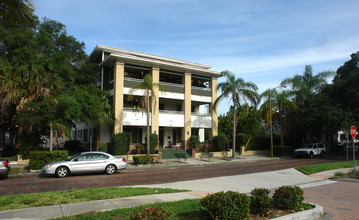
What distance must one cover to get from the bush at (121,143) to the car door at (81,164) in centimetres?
851

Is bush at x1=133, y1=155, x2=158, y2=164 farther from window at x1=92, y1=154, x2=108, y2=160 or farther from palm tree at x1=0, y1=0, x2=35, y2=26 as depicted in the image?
palm tree at x1=0, y1=0, x2=35, y2=26

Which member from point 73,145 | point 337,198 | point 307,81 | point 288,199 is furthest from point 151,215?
point 307,81

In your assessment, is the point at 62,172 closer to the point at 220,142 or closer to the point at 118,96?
the point at 118,96

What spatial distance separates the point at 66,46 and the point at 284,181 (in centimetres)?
2485

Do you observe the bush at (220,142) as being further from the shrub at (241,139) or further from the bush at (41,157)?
the bush at (41,157)

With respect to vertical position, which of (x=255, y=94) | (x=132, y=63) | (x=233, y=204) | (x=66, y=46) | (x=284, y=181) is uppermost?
(x=66, y=46)

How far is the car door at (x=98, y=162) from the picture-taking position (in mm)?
15409

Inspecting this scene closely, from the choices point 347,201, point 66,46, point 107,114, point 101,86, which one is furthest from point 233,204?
point 66,46

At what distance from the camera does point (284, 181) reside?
42.9ft

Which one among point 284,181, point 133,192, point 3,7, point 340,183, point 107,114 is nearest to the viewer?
point 3,7

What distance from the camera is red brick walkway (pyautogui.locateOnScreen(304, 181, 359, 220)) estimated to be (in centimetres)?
689

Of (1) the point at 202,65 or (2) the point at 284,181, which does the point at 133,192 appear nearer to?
(2) the point at 284,181

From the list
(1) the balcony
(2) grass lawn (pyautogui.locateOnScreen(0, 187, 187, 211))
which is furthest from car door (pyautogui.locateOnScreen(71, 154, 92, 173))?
(1) the balcony

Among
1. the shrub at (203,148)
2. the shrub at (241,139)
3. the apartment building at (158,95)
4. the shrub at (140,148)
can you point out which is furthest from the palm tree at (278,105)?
the shrub at (140,148)
